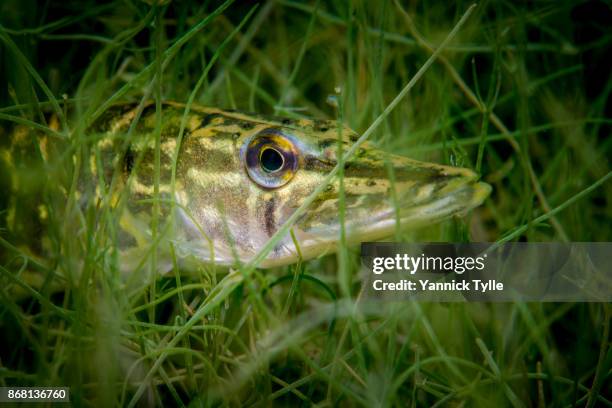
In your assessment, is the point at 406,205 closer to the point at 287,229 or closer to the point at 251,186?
the point at 287,229

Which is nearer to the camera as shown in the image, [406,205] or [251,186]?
[406,205]

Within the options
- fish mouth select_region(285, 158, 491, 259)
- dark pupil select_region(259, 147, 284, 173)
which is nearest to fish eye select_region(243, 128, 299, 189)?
dark pupil select_region(259, 147, 284, 173)

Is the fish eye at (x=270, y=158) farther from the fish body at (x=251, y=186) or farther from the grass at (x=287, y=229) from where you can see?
the grass at (x=287, y=229)

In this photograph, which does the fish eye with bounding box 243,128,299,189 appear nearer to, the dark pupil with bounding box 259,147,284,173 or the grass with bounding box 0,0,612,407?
the dark pupil with bounding box 259,147,284,173

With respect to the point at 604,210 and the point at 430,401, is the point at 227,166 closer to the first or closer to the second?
the point at 430,401

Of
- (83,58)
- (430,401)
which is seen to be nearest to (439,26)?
(430,401)

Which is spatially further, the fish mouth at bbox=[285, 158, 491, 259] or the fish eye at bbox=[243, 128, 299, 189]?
the fish eye at bbox=[243, 128, 299, 189]

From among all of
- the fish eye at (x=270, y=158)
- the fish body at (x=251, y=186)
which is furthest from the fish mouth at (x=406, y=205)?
the fish eye at (x=270, y=158)

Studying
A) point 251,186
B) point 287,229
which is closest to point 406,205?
point 287,229
